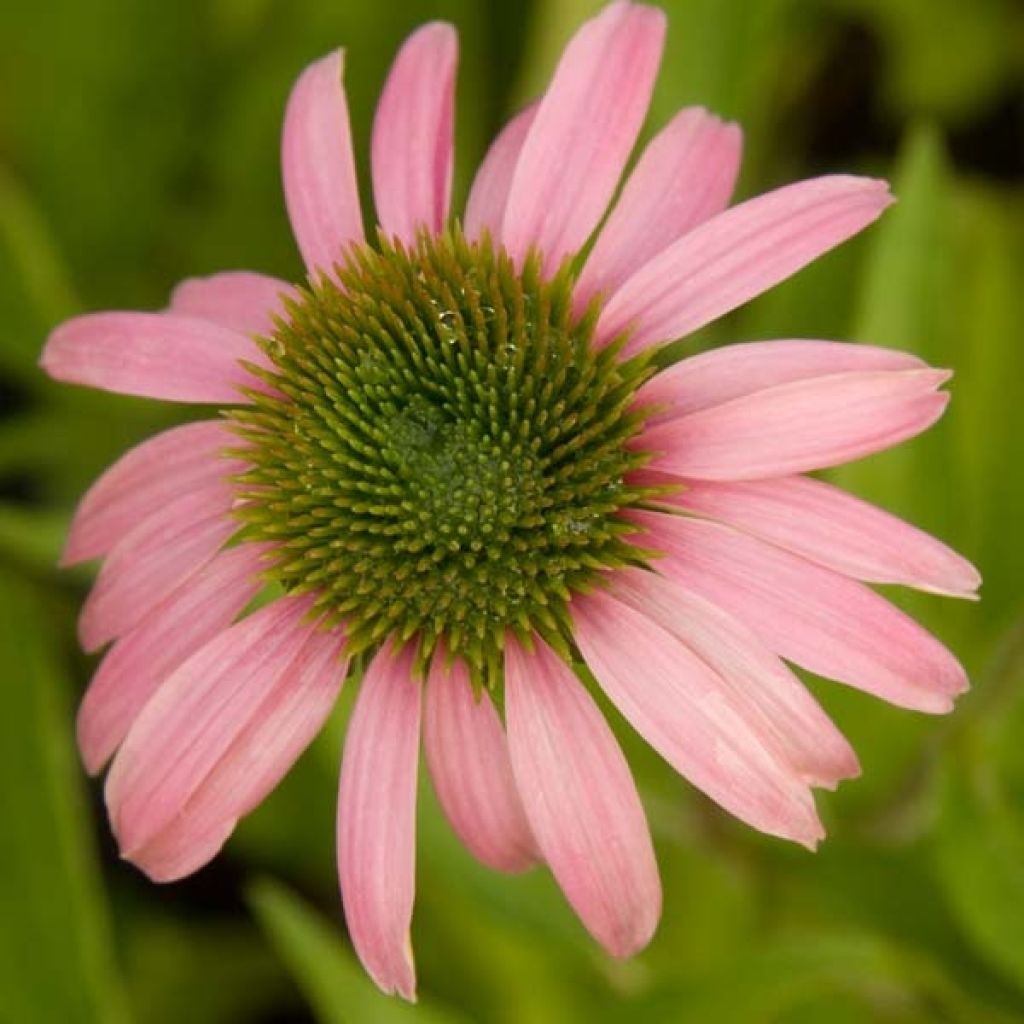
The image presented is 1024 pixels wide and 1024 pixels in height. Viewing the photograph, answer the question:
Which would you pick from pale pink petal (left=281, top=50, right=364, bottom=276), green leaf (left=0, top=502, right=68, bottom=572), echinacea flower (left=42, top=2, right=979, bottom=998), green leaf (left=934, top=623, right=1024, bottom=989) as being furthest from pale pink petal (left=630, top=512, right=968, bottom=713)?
green leaf (left=0, top=502, right=68, bottom=572)

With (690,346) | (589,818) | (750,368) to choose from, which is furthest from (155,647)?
(690,346)

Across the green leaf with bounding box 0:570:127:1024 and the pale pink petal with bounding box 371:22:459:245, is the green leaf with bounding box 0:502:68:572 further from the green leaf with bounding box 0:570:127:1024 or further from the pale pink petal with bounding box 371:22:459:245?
the pale pink petal with bounding box 371:22:459:245

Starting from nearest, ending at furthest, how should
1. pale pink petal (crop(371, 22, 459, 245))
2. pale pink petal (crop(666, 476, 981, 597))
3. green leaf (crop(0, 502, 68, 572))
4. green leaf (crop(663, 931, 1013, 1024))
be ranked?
pale pink petal (crop(666, 476, 981, 597)) < pale pink petal (crop(371, 22, 459, 245)) < green leaf (crop(663, 931, 1013, 1024)) < green leaf (crop(0, 502, 68, 572))

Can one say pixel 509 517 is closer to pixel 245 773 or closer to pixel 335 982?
pixel 245 773

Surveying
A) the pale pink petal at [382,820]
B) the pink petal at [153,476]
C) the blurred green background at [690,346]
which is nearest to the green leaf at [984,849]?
the blurred green background at [690,346]

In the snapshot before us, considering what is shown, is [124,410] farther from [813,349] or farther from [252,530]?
[813,349]

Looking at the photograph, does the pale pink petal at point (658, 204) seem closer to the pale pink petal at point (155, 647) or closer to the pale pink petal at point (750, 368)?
the pale pink petal at point (750, 368)
